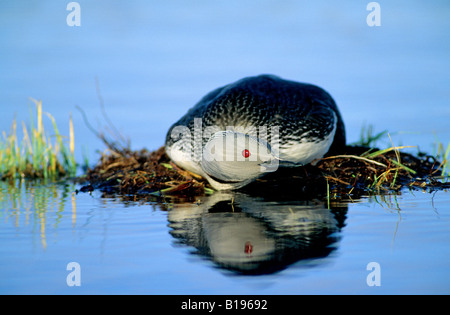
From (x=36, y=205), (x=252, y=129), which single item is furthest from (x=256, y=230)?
(x=36, y=205)

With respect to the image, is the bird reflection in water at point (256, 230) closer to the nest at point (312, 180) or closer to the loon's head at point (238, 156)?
the loon's head at point (238, 156)

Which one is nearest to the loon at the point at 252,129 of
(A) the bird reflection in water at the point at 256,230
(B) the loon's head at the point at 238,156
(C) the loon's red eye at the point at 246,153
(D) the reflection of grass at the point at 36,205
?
(B) the loon's head at the point at 238,156

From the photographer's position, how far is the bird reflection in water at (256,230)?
3312 mm

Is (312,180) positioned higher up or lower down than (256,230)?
higher up

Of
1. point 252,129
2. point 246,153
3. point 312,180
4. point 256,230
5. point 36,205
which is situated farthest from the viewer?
point 312,180

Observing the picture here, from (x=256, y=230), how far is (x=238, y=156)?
1.25 meters

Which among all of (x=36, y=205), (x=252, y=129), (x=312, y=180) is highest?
(x=252, y=129)

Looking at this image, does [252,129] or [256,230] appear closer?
[256,230]

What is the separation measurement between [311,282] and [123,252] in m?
1.31

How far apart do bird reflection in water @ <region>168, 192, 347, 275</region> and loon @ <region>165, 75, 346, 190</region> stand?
39cm

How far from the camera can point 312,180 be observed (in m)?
6.19

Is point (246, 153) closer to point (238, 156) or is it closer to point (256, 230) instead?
point (238, 156)
